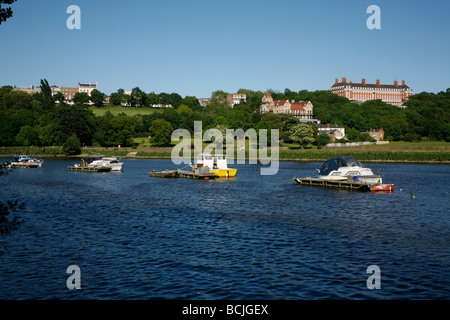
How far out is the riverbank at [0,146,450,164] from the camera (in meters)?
104

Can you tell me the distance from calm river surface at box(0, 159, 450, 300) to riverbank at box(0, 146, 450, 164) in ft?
198

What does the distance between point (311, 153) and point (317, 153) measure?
1795mm

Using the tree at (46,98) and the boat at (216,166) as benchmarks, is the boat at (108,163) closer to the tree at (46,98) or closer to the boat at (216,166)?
the boat at (216,166)

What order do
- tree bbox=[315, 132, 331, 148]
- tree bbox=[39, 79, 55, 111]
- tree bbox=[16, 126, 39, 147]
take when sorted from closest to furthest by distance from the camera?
tree bbox=[315, 132, 331, 148]
tree bbox=[16, 126, 39, 147]
tree bbox=[39, 79, 55, 111]

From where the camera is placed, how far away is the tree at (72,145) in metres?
129

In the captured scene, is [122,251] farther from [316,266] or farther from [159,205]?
[159,205]

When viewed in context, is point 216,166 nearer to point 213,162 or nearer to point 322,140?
point 213,162

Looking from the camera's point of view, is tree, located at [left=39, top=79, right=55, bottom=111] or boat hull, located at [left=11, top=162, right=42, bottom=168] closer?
boat hull, located at [left=11, top=162, right=42, bottom=168]

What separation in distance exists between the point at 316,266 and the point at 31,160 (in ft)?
297

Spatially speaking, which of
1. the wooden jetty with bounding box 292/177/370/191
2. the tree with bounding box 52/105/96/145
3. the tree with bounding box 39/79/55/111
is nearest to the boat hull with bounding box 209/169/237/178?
the wooden jetty with bounding box 292/177/370/191

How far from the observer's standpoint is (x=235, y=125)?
541 ft

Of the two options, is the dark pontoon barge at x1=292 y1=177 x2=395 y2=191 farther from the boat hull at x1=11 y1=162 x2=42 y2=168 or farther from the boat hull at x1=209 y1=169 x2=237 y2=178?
the boat hull at x1=11 y1=162 x2=42 y2=168

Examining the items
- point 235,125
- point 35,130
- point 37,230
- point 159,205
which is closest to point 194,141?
point 235,125

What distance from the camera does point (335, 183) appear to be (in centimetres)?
5675
